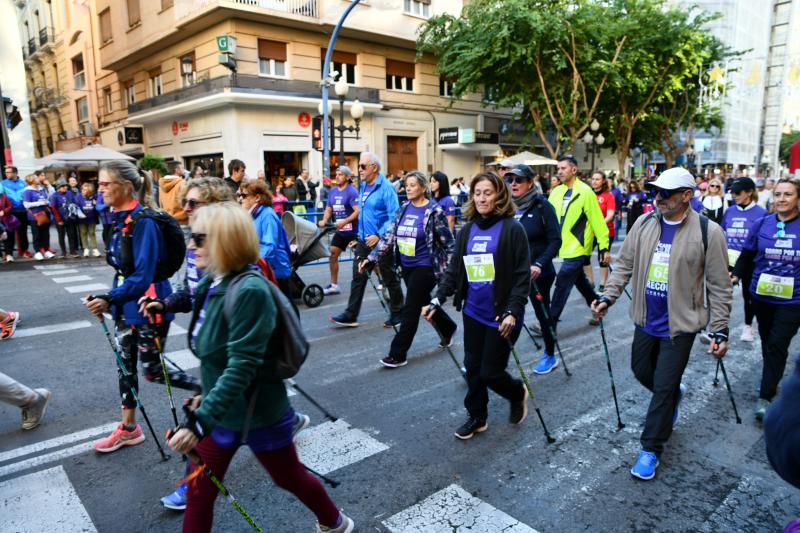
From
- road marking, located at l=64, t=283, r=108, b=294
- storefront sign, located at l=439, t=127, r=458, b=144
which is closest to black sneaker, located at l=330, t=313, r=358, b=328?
road marking, located at l=64, t=283, r=108, b=294

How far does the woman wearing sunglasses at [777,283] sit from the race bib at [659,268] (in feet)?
5.61

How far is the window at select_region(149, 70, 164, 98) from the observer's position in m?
25.3

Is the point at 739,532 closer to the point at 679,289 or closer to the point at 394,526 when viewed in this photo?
the point at 679,289

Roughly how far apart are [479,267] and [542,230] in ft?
5.68

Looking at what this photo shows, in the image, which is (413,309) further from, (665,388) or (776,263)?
(776,263)

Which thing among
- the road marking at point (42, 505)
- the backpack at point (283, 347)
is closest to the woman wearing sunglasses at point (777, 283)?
the backpack at point (283, 347)

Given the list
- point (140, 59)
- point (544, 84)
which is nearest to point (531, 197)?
point (544, 84)

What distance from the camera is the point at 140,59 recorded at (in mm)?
26062

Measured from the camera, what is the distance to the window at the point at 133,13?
25.4 metres

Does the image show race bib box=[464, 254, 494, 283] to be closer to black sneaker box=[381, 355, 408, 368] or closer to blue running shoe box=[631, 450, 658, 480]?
blue running shoe box=[631, 450, 658, 480]

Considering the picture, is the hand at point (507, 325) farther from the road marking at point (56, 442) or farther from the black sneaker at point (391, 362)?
the road marking at point (56, 442)

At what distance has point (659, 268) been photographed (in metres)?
3.63

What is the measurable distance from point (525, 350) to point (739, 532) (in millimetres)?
3285

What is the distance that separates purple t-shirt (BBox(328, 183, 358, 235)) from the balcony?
13.8m
